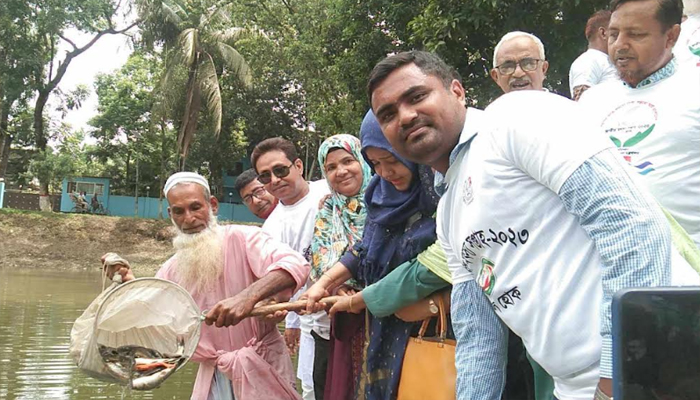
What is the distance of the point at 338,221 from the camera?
3.57 meters

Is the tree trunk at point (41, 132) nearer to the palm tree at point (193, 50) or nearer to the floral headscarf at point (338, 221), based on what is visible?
the palm tree at point (193, 50)

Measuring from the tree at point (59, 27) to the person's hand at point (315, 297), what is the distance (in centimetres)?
2295

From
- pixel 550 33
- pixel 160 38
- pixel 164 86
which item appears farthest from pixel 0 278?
pixel 550 33

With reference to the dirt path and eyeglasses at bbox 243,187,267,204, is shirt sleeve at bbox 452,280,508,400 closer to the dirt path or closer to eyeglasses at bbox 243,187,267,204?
eyeglasses at bbox 243,187,267,204

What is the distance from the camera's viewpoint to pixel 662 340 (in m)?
0.96

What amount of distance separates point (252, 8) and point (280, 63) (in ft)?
5.44

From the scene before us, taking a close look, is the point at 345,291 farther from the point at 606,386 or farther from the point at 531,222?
the point at 606,386

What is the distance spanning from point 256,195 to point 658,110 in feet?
11.4

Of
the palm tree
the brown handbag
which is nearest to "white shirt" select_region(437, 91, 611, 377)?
the brown handbag

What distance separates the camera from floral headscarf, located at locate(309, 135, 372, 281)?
350 centimetres

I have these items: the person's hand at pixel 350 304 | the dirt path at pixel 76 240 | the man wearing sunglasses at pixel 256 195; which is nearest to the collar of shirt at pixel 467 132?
the person's hand at pixel 350 304

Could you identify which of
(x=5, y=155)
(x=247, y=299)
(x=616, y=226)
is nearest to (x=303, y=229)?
(x=247, y=299)

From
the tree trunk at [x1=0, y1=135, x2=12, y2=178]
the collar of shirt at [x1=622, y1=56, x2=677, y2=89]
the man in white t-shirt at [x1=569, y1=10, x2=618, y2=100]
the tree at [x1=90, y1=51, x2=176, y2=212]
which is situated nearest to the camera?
the collar of shirt at [x1=622, y1=56, x2=677, y2=89]

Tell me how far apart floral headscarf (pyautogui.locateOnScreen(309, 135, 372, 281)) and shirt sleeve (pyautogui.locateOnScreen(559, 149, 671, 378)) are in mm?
2040
